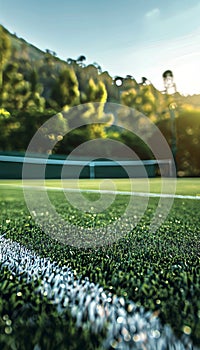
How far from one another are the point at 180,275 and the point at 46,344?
22.4 inches

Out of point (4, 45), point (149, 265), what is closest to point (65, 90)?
point (4, 45)

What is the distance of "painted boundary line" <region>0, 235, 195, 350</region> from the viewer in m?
0.58

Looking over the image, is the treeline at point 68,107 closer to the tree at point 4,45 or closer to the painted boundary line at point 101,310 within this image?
the tree at point 4,45

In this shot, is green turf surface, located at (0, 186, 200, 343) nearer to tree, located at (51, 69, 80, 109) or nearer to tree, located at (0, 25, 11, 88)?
tree, located at (0, 25, 11, 88)

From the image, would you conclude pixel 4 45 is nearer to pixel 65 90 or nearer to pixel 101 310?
pixel 65 90

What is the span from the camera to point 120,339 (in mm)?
589

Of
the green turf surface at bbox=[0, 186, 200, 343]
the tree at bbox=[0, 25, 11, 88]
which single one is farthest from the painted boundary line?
the tree at bbox=[0, 25, 11, 88]

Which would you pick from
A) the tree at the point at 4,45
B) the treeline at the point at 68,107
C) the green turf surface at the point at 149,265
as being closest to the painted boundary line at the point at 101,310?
the green turf surface at the point at 149,265

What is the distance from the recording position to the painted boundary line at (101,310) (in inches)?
22.8

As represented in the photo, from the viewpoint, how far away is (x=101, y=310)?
2.34ft

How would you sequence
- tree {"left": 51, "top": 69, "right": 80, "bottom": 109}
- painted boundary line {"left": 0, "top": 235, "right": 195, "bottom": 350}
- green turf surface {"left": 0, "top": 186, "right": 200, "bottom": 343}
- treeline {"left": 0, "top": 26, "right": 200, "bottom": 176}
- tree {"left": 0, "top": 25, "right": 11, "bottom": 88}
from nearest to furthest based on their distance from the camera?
painted boundary line {"left": 0, "top": 235, "right": 195, "bottom": 350}, green turf surface {"left": 0, "top": 186, "right": 200, "bottom": 343}, tree {"left": 0, "top": 25, "right": 11, "bottom": 88}, treeline {"left": 0, "top": 26, "right": 200, "bottom": 176}, tree {"left": 51, "top": 69, "right": 80, "bottom": 109}

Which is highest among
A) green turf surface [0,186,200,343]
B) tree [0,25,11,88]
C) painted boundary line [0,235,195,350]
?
tree [0,25,11,88]

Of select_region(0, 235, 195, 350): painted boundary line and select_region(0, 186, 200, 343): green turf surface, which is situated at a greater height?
select_region(0, 235, 195, 350): painted boundary line

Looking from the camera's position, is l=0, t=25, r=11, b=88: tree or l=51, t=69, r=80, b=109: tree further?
l=51, t=69, r=80, b=109: tree
